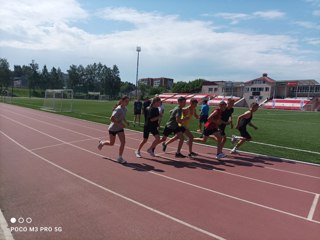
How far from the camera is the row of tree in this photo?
107375mm

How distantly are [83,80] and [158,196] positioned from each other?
403ft

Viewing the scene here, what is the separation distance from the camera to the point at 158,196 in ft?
19.7

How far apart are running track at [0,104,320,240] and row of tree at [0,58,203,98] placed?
95.1 metres

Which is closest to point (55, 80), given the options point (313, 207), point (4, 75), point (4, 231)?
point (4, 75)

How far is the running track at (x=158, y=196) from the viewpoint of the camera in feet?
15.3

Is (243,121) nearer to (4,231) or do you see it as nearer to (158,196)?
(158,196)

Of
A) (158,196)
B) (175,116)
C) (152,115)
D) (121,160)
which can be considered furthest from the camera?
(175,116)

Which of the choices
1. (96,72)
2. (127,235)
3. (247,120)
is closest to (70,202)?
(127,235)

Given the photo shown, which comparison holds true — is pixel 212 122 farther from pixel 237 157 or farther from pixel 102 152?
pixel 102 152

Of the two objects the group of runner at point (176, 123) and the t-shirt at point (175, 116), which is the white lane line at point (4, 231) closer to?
the group of runner at point (176, 123)

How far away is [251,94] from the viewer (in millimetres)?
84438

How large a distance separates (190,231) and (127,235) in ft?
2.90

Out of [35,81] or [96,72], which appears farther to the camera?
[96,72]

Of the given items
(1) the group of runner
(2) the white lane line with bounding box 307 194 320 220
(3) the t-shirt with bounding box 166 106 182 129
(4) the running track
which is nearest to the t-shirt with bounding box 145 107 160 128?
(1) the group of runner
